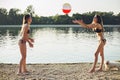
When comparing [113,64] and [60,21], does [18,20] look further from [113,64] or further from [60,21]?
[113,64]

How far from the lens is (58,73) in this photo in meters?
10.3

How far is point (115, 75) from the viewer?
988 cm

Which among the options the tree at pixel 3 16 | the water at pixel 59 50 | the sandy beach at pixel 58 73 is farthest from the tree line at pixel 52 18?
the sandy beach at pixel 58 73

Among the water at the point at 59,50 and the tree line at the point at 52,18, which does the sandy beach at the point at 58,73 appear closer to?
the water at the point at 59,50

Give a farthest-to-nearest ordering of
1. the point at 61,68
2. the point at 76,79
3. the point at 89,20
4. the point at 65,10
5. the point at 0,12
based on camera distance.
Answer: the point at 0,12, the point at 89,20, the point at 65,10, the point at 61,68, the point at 76,79

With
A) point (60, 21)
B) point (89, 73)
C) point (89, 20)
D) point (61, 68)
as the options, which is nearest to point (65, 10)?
point (61, 68)

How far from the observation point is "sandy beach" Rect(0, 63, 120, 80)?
9.48 m

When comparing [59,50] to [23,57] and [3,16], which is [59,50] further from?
[3,16]

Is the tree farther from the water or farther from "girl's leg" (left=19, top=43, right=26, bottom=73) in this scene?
"girl's leg" (left=19, top=43, right=26, bottom=73)

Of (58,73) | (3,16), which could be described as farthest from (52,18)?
(58,73)

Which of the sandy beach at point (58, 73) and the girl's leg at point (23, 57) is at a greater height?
the girl's leg at point (23, 57)

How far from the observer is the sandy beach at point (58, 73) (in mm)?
9477

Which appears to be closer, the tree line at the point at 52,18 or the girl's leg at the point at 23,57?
the girl's leg at the point at 23,57

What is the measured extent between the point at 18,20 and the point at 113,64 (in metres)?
108
